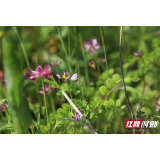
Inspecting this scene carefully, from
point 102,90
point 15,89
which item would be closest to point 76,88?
point 102,90

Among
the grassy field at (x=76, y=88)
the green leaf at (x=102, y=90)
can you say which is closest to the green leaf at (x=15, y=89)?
the grassy field at (x=76, y=88)

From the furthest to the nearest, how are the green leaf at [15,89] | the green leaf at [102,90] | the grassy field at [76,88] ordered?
the green leaf at [102,90]
the grassy field at [76,88]
the green leaf at [15,89]

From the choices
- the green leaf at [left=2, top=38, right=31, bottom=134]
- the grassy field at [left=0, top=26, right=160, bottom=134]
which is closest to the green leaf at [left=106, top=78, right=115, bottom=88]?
the grassy field at [left=0, top=26, right=160, bottom=134]

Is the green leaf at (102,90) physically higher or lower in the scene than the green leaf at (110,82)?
lower

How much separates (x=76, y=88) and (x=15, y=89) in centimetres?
62

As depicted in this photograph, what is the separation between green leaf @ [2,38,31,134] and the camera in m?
0.91

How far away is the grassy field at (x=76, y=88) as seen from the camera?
3.40ft

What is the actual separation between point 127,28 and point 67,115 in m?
1.56

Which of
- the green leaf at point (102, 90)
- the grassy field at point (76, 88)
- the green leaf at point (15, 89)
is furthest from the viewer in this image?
the green leaf at point (102, 90)

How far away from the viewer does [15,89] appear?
98 cm

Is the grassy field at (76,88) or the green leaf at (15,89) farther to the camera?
the grassy field at (76,88)

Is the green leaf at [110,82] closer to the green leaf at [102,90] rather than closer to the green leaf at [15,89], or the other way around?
the green leaf at [102,90]

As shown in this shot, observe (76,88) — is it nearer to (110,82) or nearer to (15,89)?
(110,82)
